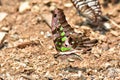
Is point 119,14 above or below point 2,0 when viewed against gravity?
below

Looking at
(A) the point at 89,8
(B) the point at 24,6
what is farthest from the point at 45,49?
(B) the point at 24,6

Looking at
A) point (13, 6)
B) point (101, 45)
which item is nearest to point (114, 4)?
point (101, 45)

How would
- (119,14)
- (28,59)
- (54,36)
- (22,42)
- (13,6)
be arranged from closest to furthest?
(54,36), (28,59), (22,42), (119,14), (13,6)

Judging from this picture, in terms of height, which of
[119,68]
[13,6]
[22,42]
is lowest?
[119,68]

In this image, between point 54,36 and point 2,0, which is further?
point 2,0

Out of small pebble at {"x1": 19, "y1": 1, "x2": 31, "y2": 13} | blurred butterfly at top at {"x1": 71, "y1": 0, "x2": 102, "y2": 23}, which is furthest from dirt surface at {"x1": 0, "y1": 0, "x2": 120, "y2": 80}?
blurred butterfly at top at {"x1": 71, "y1": 0, "x2": 102, "y2": 23}

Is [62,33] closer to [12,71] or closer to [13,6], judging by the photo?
[12,71]
